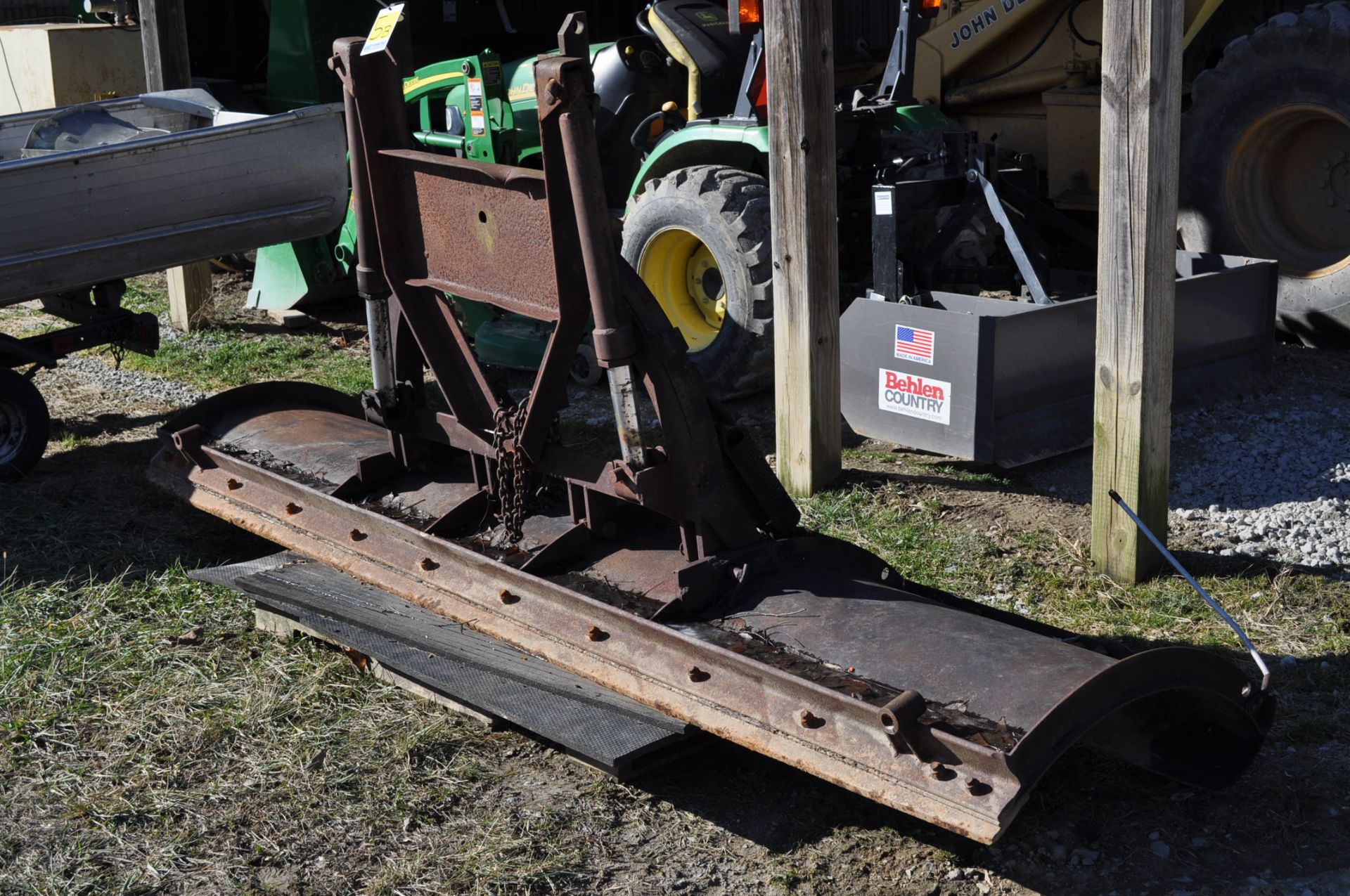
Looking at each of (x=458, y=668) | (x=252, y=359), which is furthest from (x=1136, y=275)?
(x=252, y=359)

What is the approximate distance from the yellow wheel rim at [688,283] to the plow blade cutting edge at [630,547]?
225 cm

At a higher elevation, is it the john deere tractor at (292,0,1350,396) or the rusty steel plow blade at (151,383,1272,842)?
the john deere tractor at (292,0,1350,396)

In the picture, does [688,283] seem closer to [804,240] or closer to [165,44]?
[804,240]

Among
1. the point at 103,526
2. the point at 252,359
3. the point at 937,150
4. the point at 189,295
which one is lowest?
the point at 103,526

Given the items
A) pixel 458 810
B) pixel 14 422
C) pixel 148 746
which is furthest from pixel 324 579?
pixel 14 422

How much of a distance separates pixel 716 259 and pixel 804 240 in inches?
48.9

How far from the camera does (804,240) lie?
16.8 ft

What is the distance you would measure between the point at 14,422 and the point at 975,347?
12.9 ft

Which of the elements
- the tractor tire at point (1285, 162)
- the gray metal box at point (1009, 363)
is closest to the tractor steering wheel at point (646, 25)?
the gray metal box at point (1009, 363)

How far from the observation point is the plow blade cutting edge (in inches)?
114

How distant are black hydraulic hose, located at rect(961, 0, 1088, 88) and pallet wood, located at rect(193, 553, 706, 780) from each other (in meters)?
4.90

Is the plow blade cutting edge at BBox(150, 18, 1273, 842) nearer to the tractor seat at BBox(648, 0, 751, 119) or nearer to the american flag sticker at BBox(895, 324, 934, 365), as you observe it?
the american flag sticker at BBox(895, 324, 934, 365)

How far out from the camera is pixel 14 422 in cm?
586

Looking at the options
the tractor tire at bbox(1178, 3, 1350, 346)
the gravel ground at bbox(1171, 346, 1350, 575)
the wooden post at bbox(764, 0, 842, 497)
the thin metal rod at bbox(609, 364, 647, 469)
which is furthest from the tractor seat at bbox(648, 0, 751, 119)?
the thin metal rod at bbox(609, 364, 647, 469)
